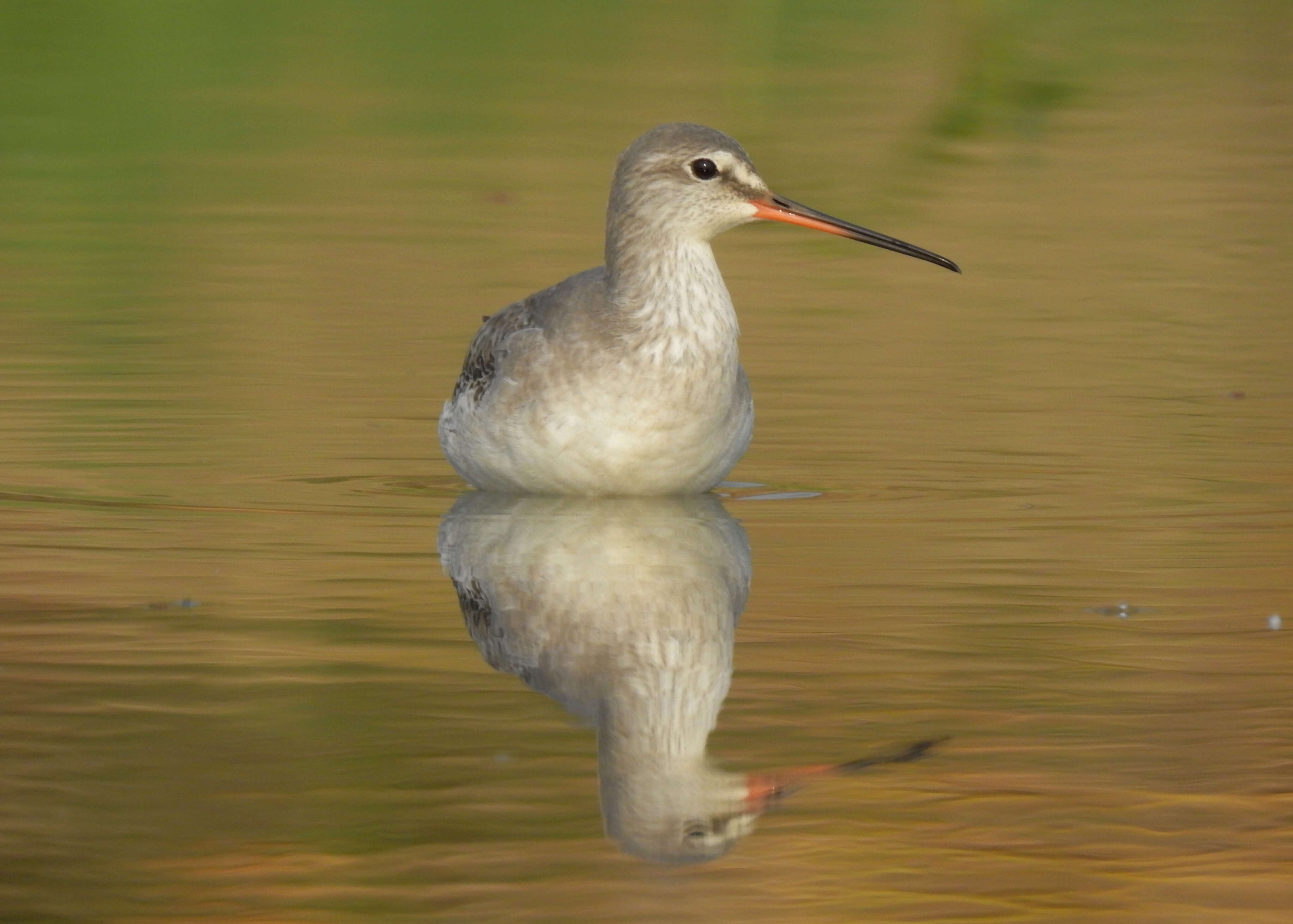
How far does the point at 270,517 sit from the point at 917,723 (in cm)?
332

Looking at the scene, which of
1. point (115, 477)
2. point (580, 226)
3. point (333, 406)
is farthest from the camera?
point (580, 226)

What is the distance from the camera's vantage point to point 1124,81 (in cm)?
2719

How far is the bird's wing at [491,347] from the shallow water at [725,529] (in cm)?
41

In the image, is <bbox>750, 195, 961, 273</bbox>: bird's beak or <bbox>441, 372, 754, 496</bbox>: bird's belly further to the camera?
<bbox>750, 195, 961, 273</bbox>: bird's beak

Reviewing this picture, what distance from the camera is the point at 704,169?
32.7 feet

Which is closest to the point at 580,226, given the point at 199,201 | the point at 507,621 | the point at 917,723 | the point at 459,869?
the point at 199,201

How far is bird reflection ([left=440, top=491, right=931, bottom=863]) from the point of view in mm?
5809

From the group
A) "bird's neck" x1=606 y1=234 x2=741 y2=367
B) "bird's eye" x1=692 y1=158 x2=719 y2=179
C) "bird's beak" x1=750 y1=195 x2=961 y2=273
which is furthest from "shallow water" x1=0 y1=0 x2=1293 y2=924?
"bird's eye" x1=692 y1=158 x2=719 y2=179

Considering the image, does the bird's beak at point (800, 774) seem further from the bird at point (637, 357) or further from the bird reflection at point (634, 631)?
the bird at point (637, 357)

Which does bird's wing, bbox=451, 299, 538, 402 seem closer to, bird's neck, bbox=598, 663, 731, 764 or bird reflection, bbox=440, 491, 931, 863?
bird reflection, bbox=440, 491, 931, 863

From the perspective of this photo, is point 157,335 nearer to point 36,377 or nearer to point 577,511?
point 36,377

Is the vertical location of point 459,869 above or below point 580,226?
above

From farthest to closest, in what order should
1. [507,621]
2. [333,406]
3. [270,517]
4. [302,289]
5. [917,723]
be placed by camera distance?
[302,289] → [333,406] → [270,517] → [507,621] → [917,723]

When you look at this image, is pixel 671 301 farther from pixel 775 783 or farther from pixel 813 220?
pixel 775 783
